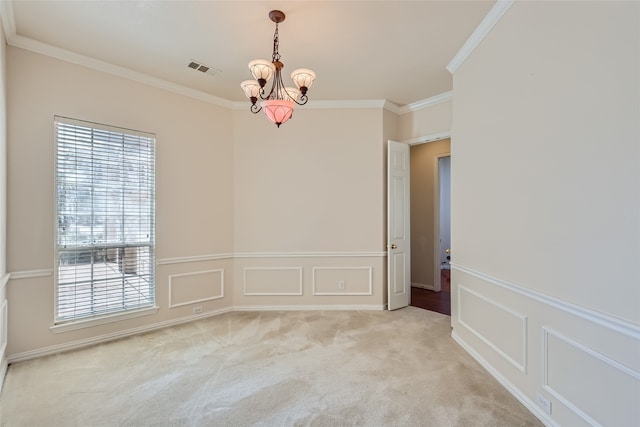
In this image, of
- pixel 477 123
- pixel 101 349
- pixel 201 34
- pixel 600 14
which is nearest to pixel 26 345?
pixel 101 349

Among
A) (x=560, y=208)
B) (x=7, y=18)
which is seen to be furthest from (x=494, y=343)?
(x=7, y=18)

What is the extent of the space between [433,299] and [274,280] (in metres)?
2.68

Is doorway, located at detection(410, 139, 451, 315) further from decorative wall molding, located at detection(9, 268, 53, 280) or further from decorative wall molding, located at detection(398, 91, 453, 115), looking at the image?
decorative wall molding, located at detection(9, 268, 53, 280)

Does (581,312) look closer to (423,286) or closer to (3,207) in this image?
(423,286)

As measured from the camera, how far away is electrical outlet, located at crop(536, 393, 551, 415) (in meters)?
1.98

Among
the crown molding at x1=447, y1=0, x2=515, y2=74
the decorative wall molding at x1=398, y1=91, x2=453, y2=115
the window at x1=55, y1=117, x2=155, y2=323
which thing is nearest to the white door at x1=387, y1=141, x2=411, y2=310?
the decorative wall molding at x1=398, y1=91, x2=453, y2=115

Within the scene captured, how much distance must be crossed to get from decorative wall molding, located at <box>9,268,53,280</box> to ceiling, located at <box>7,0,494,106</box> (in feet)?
7.12

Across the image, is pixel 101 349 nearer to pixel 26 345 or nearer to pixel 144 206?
pixel 26 345

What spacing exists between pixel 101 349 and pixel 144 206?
5.16ft

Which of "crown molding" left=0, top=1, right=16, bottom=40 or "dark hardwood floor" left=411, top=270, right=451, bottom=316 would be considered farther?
"dark hardwood floor" left=411, top=270, right=451, bottom=316

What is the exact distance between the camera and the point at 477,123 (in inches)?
114

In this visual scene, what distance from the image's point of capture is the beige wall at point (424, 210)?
5652 millimetres

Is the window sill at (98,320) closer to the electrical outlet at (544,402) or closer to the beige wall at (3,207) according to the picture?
the beige wall at (3,207)

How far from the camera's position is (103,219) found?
3330mm
